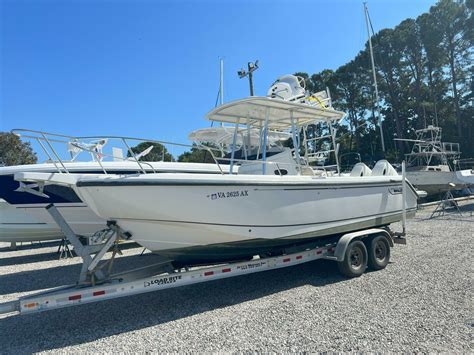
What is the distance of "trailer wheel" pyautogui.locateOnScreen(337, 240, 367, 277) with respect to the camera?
18.1ft

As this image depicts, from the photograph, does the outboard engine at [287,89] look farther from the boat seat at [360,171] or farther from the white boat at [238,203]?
the boat seat at [360,171]

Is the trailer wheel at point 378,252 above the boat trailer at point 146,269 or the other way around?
the other way around

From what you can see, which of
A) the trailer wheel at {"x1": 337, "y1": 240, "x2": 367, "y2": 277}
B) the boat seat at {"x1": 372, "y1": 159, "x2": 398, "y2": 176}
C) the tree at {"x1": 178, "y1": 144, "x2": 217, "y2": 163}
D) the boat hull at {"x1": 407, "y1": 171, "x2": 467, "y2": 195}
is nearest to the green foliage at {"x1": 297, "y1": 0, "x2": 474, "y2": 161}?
the boat hull at {"x1": 407, "y1": 171, "x2": 467, "y2": 195}

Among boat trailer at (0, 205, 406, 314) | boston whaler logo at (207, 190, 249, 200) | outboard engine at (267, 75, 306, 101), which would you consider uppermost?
outboard engine at (267, 75, 306, 101)

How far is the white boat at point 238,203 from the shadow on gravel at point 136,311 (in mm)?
571

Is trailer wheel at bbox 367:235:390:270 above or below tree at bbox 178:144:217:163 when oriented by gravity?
below

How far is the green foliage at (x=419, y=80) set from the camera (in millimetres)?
28438

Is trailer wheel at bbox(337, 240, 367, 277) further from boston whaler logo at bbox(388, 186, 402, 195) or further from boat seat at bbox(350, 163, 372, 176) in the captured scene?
boston whaler logo at bbox(388, 186, 402, 195)

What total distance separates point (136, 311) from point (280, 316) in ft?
6.30

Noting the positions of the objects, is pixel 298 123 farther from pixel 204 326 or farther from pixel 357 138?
pixel 357 138

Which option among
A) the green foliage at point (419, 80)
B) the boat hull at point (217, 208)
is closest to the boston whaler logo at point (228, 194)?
the boat hull at point (217, 208)

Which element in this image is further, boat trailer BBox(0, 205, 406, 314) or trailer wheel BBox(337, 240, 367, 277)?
trailer wheel BBox(337, 240, 367, 277)

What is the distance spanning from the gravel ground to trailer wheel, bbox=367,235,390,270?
0.16 metres

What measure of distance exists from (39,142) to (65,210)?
12.4 feet
